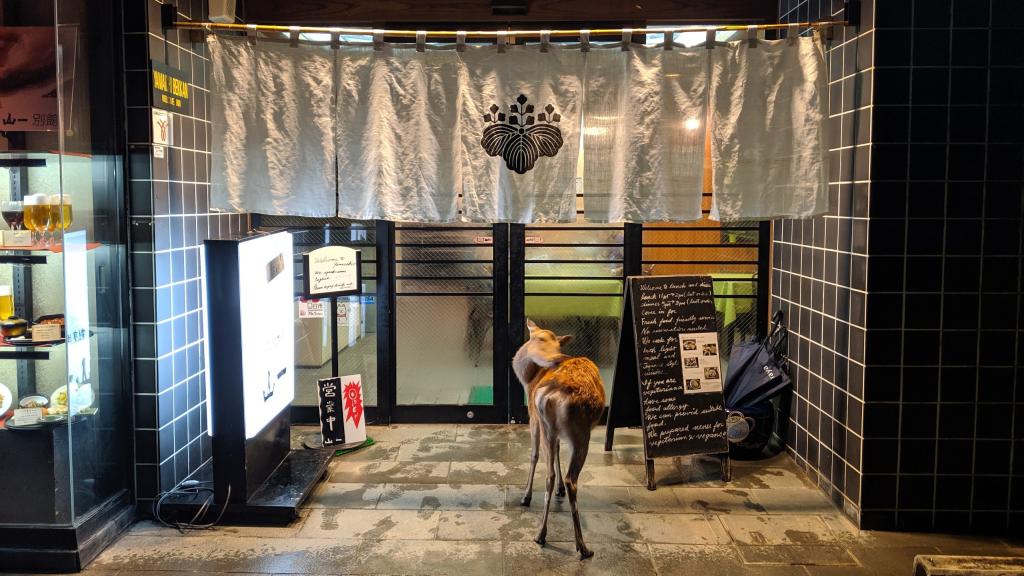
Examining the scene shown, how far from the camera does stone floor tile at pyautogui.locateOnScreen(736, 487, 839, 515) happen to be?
5863 millimetres

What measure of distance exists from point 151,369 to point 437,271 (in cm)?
293

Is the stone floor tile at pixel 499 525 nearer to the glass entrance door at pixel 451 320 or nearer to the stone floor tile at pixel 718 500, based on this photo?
the stone floor tile at pixel 718 500

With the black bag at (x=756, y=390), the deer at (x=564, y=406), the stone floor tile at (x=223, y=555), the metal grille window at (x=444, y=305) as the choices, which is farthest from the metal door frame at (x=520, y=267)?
the stone floor tile at (x=223, y=555)

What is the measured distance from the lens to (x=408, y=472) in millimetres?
6613

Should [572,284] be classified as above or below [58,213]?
below

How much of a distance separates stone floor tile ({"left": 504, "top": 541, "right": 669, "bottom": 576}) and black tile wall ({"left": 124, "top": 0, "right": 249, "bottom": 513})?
Answer: 2.71m

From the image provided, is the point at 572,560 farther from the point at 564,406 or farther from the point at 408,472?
the point at 408,472

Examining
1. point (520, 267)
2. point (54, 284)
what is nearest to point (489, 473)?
point (520, 267)

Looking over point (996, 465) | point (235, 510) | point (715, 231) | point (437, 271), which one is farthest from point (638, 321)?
point (235, 510)

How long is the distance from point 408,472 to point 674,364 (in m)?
2.42

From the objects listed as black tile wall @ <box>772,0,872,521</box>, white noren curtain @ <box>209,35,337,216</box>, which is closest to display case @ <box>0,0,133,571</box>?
white noren curtain @ <box>209,35,337,216</box>

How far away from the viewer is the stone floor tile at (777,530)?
5344 millimetres

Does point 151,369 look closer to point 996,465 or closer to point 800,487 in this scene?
point 800,487

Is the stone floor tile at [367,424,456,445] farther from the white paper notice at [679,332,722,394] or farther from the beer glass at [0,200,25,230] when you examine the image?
the beer glass at [0,200,25,230]
